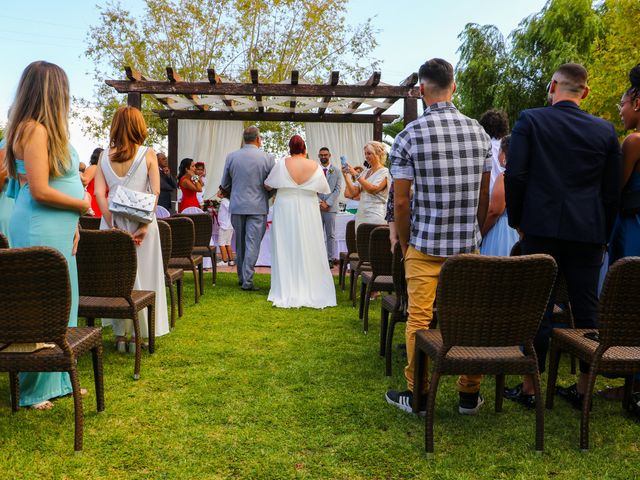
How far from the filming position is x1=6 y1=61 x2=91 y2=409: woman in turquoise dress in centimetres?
313

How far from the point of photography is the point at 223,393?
366cm

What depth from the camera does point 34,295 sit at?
269 cm

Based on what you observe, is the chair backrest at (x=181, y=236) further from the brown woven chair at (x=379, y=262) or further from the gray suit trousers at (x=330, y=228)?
the gray suit trousers at (x=330, y=228)

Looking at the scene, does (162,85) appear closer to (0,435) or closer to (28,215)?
(28,215)

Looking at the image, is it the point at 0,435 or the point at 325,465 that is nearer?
the point at 325,465

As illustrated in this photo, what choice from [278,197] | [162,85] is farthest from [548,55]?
[278,197]

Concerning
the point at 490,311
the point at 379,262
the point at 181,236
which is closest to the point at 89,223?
the point at 181,236

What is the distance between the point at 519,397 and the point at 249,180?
492 cm

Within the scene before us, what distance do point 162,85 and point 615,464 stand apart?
Result: 29.6ft

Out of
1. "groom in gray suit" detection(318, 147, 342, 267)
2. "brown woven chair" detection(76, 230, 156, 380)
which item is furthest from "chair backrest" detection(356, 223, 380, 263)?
"groom in gray suit" detection(318, 147, 342, 267)

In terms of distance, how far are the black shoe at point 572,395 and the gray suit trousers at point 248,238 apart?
4744mm

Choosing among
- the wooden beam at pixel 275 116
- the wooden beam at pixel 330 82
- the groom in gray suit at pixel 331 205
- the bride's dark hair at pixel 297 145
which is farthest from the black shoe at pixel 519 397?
the wooden beam at pixel 275 116

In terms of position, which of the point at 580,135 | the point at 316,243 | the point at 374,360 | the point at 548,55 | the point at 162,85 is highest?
the point at 548,55

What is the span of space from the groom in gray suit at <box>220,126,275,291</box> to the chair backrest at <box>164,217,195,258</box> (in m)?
1.34
